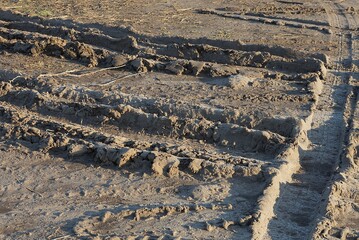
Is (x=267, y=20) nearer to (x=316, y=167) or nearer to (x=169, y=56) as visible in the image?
(x=169, y=56)

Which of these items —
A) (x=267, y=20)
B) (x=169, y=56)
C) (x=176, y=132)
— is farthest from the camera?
(x=267, y=20)

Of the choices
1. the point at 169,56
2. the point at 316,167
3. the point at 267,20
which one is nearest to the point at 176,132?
the point at 316,167

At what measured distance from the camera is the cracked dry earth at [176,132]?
7.70m

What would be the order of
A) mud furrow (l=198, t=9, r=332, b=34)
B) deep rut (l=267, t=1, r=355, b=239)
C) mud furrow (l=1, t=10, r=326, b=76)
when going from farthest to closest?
mud furrow (l=198, t=9, r=332, b=34)
mud furrow (l=1, t=10, r=326, b=76)
deep rut (l=267, t=1, r=355, b=239)

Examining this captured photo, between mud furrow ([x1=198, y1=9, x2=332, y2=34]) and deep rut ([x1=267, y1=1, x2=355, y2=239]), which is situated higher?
deep rut ([x1=267, y1=1, x2=355, y2=239])

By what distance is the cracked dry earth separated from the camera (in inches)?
303

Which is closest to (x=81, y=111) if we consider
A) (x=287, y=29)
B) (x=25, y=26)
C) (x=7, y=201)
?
(x=7, y=201)

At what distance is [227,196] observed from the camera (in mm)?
8180

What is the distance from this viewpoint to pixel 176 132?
9930mm

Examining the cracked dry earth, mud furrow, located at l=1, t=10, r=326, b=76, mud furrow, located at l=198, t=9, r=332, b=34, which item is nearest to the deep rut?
the cracked dry earth

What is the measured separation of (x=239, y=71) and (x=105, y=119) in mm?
3472

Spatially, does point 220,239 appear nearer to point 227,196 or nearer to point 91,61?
point 227,196

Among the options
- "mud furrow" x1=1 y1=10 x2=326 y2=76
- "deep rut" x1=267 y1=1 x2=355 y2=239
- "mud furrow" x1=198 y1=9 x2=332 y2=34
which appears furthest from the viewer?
"mud furrow" x1=198 y1=9 x2=332 y2=34

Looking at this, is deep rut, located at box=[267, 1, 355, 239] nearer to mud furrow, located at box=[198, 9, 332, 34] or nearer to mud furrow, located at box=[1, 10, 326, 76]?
mud furrow, located at box=[1, 10, 326, 76]
